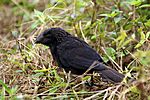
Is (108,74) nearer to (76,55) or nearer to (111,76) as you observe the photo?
(111,76)

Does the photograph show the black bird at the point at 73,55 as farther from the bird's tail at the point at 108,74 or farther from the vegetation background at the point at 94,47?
the vegetation background at the point at 94,47

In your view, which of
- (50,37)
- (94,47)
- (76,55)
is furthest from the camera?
(94,47)

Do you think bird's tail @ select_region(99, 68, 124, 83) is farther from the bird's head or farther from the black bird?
the bird's head

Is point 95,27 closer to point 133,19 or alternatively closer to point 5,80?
point 133,19

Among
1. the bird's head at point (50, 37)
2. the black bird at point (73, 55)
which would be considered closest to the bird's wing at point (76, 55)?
the black bird at point (73, 55)

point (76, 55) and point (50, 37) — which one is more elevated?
point (50, 37)

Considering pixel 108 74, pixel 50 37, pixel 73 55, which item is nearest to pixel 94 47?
pixel 50 37

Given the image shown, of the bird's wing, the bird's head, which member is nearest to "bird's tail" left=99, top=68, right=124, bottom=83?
the bird's wing
